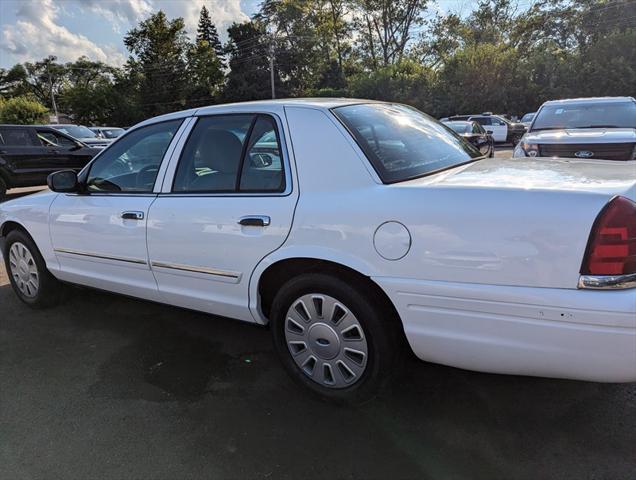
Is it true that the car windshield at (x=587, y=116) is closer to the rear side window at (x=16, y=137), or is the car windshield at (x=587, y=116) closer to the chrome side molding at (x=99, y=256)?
the chrome side molding at (x=99, y=256)

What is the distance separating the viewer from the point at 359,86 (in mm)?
40844

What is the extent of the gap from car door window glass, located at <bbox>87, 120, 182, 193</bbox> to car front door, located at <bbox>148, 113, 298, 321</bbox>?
0.95 feet

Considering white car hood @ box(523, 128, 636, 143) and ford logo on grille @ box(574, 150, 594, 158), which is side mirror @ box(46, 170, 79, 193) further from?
ford logo on grille @ box(574, 150, 594, 158)

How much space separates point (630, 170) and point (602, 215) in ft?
2.70

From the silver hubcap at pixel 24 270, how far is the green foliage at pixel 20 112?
3898 centimetres

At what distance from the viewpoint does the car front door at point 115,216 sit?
3336mm

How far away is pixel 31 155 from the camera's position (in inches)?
436

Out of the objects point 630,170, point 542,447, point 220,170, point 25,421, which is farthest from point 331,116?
point 25,421

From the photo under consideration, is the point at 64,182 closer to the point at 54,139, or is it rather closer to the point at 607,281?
the point at 607,281

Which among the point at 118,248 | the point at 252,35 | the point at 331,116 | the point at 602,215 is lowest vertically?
the point at 118,248

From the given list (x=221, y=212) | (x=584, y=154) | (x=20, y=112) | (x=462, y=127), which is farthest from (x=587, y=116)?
(x=20, y=112)

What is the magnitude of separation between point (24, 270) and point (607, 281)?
14.5 ft

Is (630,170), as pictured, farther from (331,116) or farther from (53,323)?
(53,323)

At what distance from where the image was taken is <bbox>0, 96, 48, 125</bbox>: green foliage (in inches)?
1467
